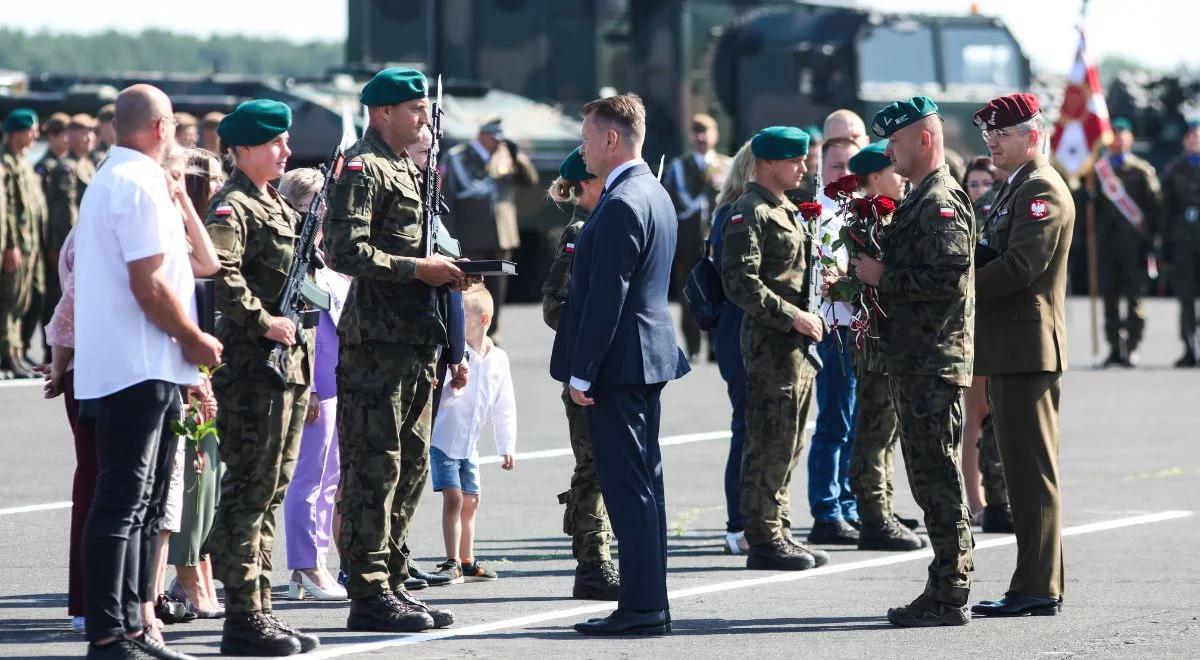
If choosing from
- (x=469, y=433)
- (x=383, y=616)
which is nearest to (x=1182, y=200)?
(x=469, y=433)

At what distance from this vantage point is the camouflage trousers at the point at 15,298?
16.6m

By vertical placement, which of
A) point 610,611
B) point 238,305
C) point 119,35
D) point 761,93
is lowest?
point 610,611

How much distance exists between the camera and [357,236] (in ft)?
25.2

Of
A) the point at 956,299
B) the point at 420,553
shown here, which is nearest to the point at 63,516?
the point at 420,553

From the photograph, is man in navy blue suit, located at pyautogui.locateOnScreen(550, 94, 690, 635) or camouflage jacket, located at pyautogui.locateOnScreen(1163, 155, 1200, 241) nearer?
man in navy blue suit, located at pyautogui.locateOnScreen(550, 94, 690, 635)

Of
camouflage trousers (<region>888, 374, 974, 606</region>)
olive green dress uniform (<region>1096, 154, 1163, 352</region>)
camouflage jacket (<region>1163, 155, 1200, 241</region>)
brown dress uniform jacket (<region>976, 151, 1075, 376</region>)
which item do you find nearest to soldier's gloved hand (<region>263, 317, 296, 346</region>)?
camouflage trousers (<region>888, 374, 974, 606</region>)

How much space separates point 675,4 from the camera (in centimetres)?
2583

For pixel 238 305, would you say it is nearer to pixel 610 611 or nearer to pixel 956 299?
pixel 610 611

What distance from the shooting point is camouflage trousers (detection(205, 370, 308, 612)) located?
738cm

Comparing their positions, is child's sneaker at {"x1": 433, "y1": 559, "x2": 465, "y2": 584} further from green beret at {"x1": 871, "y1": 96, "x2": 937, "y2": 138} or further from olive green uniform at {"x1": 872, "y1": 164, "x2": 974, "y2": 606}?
green beret at {"x1": 871, "y1": 96, "x2": 937, "y2": 138}

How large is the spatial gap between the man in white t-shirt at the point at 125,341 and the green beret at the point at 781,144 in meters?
3.38

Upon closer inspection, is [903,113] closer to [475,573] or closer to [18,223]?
[475,573]

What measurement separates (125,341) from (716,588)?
10.5 ft

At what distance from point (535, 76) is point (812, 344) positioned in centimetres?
1784
